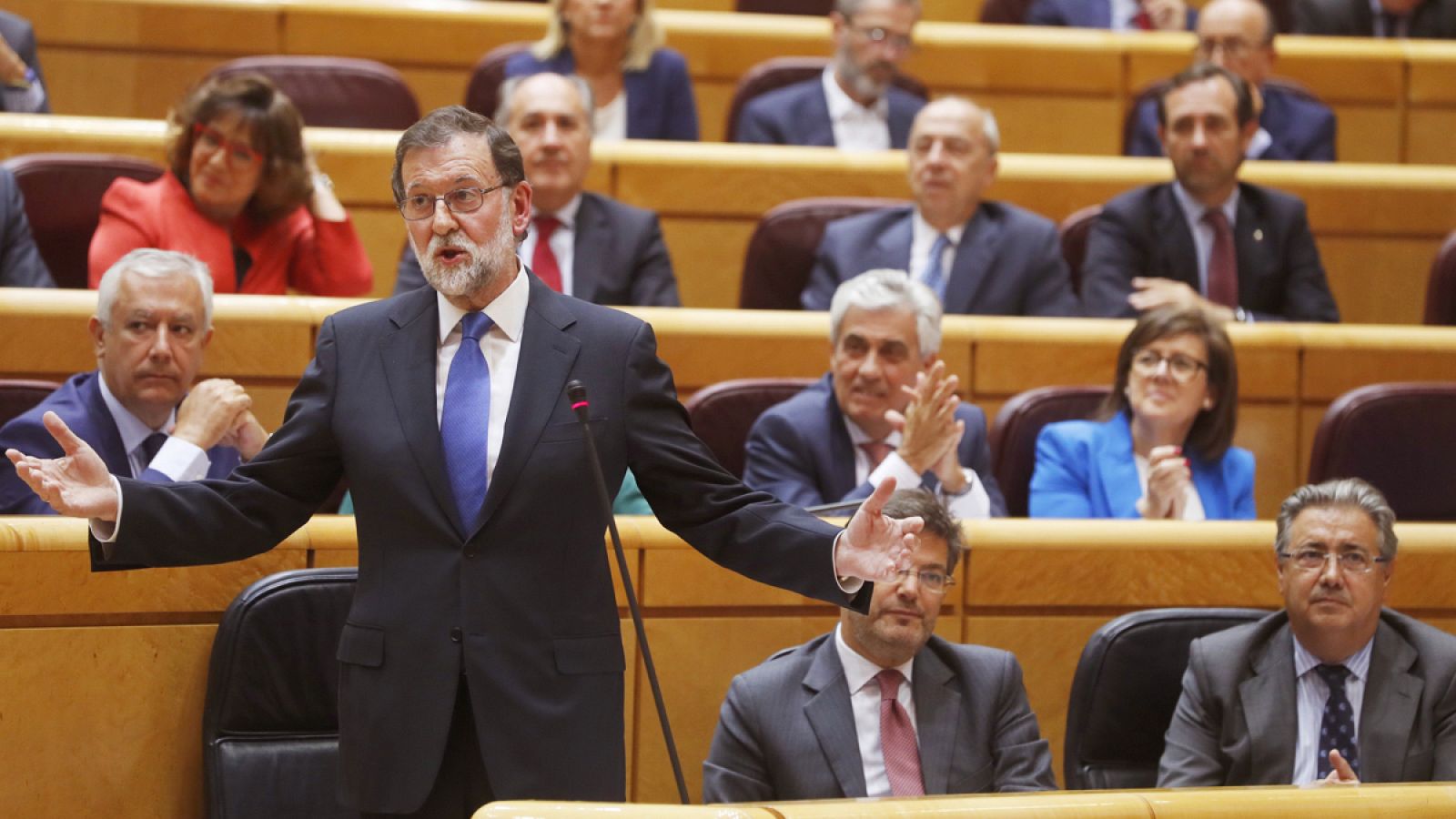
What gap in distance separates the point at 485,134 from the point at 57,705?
1.77ft

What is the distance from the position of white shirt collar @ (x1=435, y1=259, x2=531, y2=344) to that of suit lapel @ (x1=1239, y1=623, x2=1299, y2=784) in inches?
26.8

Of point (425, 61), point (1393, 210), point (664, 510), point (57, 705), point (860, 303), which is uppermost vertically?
point (425, 61)

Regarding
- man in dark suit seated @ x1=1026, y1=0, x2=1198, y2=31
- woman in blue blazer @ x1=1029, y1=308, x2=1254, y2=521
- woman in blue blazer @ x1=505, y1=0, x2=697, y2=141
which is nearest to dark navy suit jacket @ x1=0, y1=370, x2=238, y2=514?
woman in blue blazer @ x1=1029, y1=308, x2=1254, y2=521

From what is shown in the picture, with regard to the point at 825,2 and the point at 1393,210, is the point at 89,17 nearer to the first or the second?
the point at 825,2

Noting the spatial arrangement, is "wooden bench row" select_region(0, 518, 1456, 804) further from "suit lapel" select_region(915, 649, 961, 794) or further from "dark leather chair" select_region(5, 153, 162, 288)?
"dark leather chair" select_region(5, 153, 162, 288)

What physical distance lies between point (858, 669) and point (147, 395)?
637 millimetres

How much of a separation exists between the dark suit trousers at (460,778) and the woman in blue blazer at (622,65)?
1520 mm

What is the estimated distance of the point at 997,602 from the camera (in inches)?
59.3

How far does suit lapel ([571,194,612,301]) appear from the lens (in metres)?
2.04

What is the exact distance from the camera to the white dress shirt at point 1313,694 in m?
1.40

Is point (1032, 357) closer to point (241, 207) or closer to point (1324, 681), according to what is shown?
point (1324, 681)

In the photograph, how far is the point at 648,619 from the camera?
1.43 meters

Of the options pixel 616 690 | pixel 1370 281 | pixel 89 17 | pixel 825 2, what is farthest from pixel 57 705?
pixel 825 2

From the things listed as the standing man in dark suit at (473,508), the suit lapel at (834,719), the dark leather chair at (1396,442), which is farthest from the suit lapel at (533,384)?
the dark leather chair at (1396,442)
